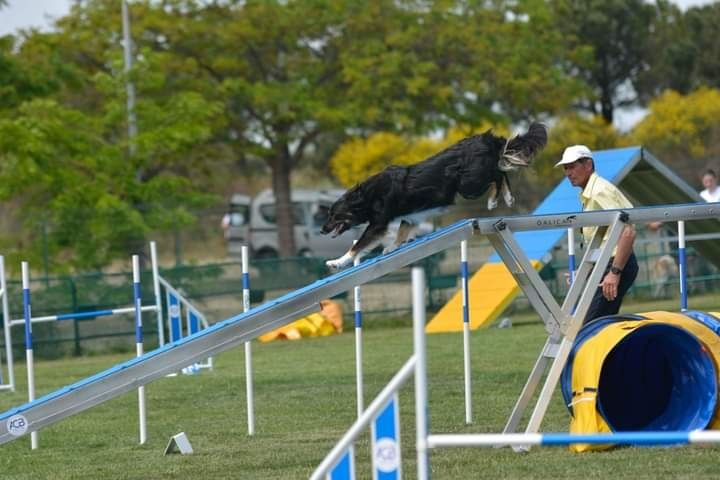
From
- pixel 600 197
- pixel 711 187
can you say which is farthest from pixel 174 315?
pixel 600 197

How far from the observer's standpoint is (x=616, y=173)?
520 inches

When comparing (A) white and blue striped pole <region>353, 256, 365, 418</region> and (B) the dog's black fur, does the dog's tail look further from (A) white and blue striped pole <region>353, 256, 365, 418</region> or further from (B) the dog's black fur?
(A) white and blue striped pole <region>353, 256, 365, 418</region>

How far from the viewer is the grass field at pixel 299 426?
5.94 m

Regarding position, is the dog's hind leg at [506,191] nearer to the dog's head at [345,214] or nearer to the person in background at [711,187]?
the dog's head at [345,214]

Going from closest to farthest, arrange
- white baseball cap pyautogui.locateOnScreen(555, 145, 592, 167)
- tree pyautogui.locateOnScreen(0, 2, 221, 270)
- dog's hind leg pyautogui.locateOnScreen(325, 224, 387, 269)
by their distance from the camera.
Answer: white baseball cap pyautogui.locateOnScreen(555, 145, 592, 167), dog's hind leg pyautogui.locateOnScreen(325, 224, 387, 269), tree pyautogui.locateOnScreen(0, 2, 221, 270)

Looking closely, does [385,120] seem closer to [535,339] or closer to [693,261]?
[693,261]

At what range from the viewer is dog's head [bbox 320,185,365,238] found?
7.28 meters

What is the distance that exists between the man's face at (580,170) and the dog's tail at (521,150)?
1.54ft

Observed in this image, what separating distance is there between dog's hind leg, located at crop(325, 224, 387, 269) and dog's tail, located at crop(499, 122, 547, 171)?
0.91m

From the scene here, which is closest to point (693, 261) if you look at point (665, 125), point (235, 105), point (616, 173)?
point (616, 173)

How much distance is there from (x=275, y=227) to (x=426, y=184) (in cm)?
2096

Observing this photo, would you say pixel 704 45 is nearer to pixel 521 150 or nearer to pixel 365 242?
pixel 521 150

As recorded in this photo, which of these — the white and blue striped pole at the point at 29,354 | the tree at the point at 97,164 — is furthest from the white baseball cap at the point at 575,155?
the tree at the point at 97,164

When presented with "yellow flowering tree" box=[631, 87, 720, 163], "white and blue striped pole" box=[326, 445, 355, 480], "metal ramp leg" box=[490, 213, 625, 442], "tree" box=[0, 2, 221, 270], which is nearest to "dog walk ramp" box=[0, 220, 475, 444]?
"metal ramp leg" box=[490, 213, 625, 442]
